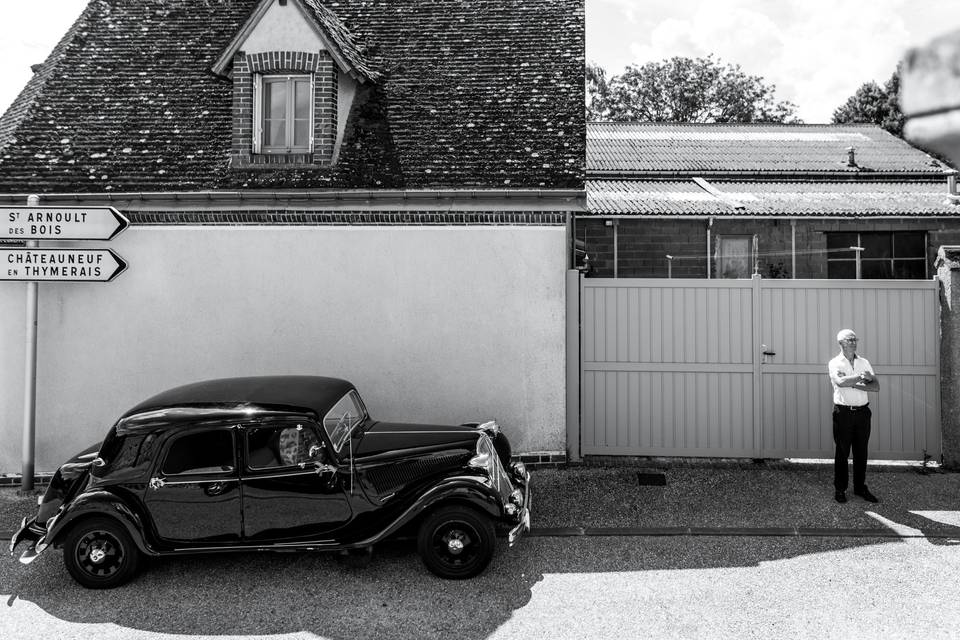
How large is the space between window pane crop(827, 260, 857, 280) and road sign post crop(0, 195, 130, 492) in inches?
573

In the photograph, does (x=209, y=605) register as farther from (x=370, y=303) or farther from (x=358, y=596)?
(x=370, y=303)

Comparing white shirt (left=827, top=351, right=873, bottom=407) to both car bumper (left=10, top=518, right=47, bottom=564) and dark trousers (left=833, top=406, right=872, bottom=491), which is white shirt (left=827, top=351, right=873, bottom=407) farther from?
car bumper (left=10, top=518, right=47, bottom=564)

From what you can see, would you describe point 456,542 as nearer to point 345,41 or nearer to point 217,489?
point 217,489

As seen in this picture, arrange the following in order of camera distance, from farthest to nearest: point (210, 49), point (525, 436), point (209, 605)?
point (210, 49) → point (525, 436) → point (209, 605)

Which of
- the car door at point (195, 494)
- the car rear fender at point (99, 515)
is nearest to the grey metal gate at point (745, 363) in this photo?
the car door at point (195, 494)

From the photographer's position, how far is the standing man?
6.44m

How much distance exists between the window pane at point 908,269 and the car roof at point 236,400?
48.7ft

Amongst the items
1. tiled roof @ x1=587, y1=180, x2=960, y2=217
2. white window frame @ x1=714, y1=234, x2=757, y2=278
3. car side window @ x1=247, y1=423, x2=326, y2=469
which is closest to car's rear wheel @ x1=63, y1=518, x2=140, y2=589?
car side window @ x1=247, y1=423, x2=326, y2=469

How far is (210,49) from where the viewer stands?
9.48m

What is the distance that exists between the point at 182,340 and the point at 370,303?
222 centimetres

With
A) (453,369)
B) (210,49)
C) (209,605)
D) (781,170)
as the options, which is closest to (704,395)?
(453,369)

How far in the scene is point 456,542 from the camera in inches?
201

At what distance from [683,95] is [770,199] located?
964 inches

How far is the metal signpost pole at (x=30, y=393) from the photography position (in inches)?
291
